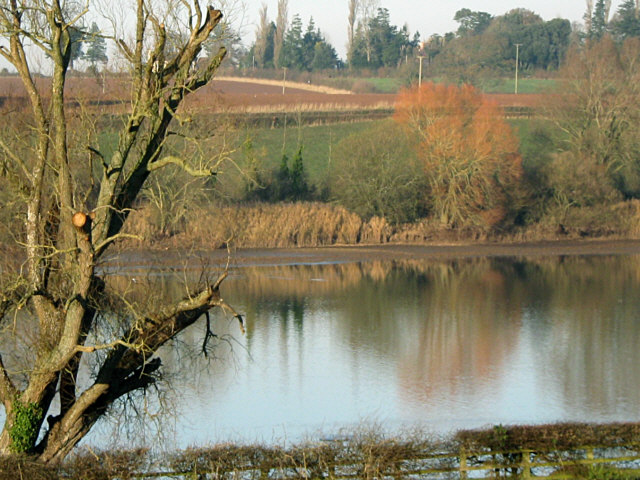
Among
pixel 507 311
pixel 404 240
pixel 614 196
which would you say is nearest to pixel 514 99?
pixel 614 196

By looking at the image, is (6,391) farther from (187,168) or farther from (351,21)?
(351,21)

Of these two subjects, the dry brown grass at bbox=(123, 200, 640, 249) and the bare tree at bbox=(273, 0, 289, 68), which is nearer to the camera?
the dry brown grass at bbox=(123, 200, 640, 249)

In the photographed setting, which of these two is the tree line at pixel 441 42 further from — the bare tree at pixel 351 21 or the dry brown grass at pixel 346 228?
the dry brown grass at pixel 346 228

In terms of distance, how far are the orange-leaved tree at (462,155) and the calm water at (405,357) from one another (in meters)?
7.74

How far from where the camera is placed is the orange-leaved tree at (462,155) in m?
41.0

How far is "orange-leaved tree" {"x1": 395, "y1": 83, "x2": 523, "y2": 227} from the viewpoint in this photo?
135 ft

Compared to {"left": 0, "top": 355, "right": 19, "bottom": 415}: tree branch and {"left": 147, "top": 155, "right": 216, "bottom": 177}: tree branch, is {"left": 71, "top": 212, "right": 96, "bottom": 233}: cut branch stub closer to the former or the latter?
{"left": 147, "top": 155, "right": 216, "bottom": 177}: tree branch

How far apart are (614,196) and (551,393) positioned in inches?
1046

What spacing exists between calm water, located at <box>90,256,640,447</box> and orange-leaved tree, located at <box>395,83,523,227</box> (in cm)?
774

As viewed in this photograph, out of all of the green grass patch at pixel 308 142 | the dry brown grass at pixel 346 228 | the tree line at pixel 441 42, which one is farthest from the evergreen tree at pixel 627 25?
the dry brown grass at pixel 346 228

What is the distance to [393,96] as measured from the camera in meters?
69.9

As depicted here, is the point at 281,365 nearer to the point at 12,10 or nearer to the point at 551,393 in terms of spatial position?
the point at 551,393

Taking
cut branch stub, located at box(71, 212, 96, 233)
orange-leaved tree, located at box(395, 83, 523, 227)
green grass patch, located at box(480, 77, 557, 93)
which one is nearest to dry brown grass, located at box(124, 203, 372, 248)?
orange-leaved tree, located at box(395, 83, 523, 227)

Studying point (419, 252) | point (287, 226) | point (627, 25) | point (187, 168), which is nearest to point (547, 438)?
point (187, 168)
